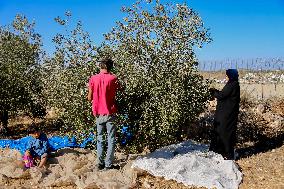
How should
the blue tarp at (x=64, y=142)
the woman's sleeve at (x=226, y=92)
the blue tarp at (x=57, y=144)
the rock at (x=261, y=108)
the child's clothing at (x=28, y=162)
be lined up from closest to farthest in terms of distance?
1. the child's clothing at (x=28, y=162)
2. the woman's sleeve at (x=226, y=92)
3. the blue tarp at (x=64, y=142)
4. the blue tarp at (x=57, y=144)
5. the rock at (x=261, y=108)

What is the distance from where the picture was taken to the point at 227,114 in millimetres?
8461

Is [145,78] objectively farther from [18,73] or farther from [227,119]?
[18,73]

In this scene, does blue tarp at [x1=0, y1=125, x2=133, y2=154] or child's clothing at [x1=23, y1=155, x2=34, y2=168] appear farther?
blue tarp at [x1=0, y1=125, x2=133, y2=154]

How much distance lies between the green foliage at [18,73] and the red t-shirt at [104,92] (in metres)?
4.92

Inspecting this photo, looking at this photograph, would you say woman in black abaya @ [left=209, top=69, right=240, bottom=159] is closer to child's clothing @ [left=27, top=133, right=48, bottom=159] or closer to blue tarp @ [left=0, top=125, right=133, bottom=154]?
blue tarp @ [left=0, top=125, right=133, bottom=154]

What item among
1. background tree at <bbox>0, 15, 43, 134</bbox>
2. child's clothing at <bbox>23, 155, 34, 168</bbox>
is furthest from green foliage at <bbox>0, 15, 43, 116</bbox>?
child's clothing at <bbox>23, 155, 34, 168</bbox>

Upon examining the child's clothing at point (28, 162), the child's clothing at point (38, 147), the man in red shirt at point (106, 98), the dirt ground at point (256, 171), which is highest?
the man in red shirt at point (106, 98)

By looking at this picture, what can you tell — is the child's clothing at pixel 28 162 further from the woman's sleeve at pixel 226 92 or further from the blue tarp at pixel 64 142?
the woman's sleeve at pixel 226 92

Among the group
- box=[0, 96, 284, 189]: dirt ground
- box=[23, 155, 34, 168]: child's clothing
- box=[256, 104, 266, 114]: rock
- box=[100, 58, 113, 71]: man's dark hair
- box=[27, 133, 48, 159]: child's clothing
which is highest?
box=[100, 58, 113, 71]: man's dark hair

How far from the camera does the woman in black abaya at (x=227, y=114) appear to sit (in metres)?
8.41

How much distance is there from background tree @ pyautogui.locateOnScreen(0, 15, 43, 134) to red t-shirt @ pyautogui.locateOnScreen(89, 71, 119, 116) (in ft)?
16.1

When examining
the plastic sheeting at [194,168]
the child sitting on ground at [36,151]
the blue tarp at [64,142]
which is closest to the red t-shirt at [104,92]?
the plastic sheeting at [194,168]

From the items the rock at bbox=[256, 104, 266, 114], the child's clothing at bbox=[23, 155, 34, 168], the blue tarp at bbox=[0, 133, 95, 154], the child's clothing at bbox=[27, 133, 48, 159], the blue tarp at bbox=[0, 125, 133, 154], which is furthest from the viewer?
the rock at bbox=[256, 104, 266, 114]

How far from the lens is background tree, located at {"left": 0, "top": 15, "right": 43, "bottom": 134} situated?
1422cm
